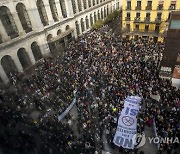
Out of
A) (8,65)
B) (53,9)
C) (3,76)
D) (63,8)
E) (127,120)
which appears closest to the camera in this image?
(127,120)

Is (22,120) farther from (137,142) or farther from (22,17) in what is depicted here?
(22,17)

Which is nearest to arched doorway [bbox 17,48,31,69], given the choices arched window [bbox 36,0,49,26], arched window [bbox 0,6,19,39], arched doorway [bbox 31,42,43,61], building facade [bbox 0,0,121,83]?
building facade [bbox 0,0,121,83]

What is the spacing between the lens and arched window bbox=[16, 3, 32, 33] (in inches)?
1291

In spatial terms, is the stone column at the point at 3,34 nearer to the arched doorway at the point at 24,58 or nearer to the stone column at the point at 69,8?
the arched doorway at the point at 24,58

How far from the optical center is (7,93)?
27984mm

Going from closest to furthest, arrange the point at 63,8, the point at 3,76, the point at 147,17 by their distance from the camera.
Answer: the point at 3,76
the point at 147,17
the point at 63,8

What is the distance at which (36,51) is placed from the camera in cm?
3734

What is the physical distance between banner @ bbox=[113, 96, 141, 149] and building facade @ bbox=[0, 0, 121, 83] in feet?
71.1

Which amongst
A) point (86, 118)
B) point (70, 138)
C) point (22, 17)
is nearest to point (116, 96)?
point (86, 118)

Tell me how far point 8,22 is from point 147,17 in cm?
2770

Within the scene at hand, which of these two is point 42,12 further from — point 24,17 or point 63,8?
point 63,8

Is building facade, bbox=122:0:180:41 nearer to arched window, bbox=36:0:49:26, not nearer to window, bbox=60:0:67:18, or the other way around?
window, bbox=60:0:67:18

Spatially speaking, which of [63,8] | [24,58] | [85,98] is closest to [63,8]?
[63,8]

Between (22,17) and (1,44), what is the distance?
23.5ft
